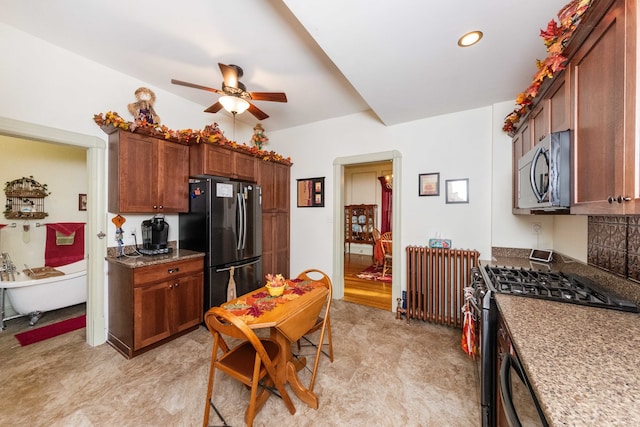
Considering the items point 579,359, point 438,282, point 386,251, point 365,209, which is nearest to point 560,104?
point 579,359

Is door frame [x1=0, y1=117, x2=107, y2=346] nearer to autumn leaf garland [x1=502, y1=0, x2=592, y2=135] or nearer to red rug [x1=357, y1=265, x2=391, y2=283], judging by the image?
autumn leaf garland [x1=502, y1=0, x2=592, y2=135]

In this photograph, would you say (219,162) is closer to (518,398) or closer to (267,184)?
(267,184)

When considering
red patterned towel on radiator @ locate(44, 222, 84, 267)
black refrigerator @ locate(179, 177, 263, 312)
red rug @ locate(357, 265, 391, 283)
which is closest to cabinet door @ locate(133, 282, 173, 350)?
black refrigerator @ locate(179, 177, 263, 312)

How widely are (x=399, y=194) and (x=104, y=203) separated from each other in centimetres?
336

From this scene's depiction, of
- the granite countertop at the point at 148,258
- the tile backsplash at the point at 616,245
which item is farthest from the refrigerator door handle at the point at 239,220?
the tile backsplash at the point at 616,245

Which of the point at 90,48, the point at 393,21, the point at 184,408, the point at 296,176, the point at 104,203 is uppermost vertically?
the point at 90,48

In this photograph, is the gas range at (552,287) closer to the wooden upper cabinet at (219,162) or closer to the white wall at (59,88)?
the wooden upper cabinet at (219,162)

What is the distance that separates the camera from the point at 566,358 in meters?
0.77

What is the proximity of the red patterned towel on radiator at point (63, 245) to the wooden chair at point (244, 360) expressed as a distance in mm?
3788

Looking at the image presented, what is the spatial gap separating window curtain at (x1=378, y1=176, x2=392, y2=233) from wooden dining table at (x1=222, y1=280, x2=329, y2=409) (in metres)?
5.01

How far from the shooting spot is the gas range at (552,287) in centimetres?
119

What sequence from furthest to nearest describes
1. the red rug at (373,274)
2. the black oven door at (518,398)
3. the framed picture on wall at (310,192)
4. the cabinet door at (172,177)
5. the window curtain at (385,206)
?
the window curtain at (385,206) < the red rug at (373,274) < the framed picture on wall at (310,192) < the cabinet door at (172,177) < the black oven door at (518,398)

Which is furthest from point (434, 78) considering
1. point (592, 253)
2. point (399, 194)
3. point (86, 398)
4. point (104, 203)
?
point (86, 398)

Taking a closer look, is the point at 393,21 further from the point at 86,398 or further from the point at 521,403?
the point at 86,398
